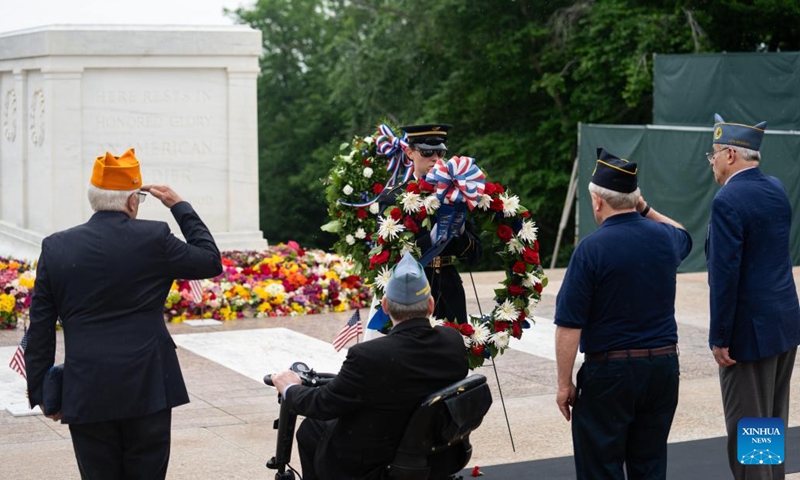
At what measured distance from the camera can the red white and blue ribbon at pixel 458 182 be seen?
Answer: 643 cm

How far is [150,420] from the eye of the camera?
4.73 meters

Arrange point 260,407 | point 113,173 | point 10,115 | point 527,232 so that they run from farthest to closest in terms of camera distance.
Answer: point 10,115, point 260,407, point 527,232, point 113,173

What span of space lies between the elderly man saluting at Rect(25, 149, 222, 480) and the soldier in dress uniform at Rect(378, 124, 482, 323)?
7.14ft

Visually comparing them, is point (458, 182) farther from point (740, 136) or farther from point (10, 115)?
point (10, 115)

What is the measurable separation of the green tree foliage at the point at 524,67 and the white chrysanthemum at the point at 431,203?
15300mm

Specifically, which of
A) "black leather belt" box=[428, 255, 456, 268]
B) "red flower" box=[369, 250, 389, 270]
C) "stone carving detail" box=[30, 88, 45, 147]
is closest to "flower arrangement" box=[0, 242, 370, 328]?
"stone carving detail" box=[30, 88, 45, 147]

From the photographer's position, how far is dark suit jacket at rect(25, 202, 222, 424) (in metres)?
4.61

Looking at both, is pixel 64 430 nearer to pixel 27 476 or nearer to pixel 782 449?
pixel 27 476

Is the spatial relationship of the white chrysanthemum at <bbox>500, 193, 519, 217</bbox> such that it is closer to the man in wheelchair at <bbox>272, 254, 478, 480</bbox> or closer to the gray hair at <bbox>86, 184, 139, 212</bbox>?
the man in wheelchair at <bbox>272, 254, 478, 480</bbox>

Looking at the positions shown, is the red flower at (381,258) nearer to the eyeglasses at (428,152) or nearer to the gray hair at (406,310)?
the eyeglasses at (428,152)

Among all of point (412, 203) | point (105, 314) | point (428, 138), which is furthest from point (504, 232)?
point (105, 314)

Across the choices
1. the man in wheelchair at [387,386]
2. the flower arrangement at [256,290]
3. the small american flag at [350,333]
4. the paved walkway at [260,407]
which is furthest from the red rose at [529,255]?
the flower arrangement at [256,290]

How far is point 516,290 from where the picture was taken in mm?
6754

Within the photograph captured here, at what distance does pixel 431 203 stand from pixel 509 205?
50cm
